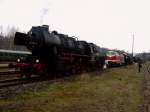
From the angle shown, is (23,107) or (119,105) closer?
(23,107)

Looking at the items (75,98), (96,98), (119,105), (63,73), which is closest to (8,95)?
(75,98)

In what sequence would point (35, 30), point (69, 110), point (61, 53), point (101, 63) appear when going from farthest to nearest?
point (101, 63) < point (61, 53) < point (35, 30) < point (69, 110)

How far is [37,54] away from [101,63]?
19.5 m

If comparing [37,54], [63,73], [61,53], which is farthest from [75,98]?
[63,73]

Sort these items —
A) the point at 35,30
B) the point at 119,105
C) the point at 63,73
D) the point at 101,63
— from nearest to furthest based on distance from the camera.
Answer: the point at 119,105 < the point at 35,30 < the point at 63,73 < the point at 101,63

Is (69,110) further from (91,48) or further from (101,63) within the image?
(101,63)

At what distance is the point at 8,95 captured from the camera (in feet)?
41.9

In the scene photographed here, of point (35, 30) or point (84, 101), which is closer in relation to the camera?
point (84, 101)

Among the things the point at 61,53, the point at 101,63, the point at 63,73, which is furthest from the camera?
the point at 101,63

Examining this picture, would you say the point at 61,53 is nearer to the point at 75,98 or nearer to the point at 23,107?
the point at 75,98

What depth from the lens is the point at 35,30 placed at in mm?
21641

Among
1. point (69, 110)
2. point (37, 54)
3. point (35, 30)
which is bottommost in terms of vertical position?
point (69, 110)

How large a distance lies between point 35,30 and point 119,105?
40.1 ft

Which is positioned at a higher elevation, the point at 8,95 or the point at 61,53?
the point at 61,53
